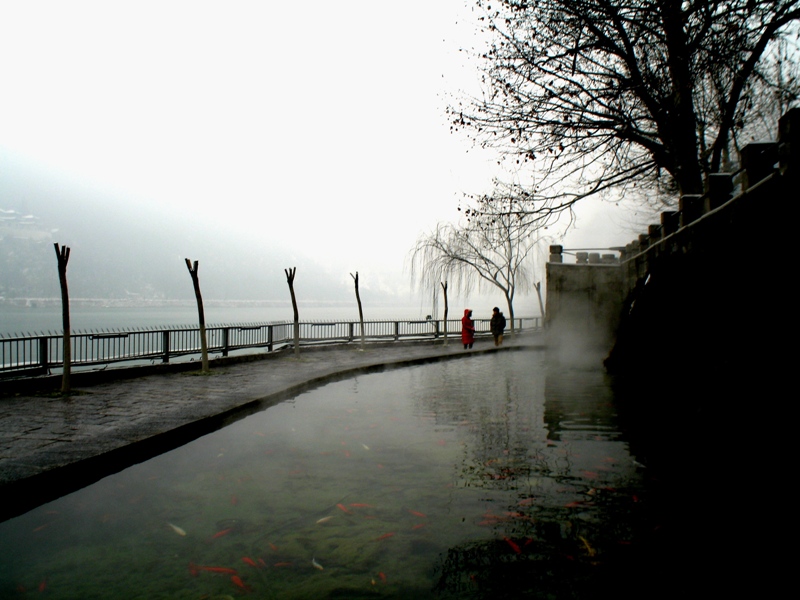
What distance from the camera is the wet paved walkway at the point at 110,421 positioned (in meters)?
5.20

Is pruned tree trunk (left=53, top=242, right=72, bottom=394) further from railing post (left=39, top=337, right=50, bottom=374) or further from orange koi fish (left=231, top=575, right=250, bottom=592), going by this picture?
orange koi fish (left=231, top=575, right=250, bottom=592)

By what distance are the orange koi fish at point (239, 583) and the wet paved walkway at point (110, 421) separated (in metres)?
2.35

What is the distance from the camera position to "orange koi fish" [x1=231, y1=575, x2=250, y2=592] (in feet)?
11.7

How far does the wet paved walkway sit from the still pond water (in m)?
0.19

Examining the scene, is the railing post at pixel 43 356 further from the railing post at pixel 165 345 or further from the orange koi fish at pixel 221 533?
the orange koi fish at pixel 221 533

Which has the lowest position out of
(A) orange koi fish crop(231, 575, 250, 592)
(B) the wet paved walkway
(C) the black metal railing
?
(A) orange koi fish crop(231, 575, 250, 592)

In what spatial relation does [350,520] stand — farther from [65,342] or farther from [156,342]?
[156,342]

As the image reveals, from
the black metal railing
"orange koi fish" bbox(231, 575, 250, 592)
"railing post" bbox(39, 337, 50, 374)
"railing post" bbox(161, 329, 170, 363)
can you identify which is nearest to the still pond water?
"orange koi fish" bbox(231, 575, 250, 592)

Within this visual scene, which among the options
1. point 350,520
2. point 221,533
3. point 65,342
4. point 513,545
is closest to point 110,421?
point 65,342

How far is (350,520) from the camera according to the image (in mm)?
4664

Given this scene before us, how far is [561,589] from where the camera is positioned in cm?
343

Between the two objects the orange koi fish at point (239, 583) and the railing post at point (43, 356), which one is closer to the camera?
the orange koi fish at point (239, 583)

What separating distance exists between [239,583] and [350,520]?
3.94ft

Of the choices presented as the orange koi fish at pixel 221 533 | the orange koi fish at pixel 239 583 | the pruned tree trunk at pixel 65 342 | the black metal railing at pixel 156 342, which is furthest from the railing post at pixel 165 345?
the orange koi fish at pixel 239 583
